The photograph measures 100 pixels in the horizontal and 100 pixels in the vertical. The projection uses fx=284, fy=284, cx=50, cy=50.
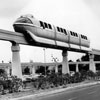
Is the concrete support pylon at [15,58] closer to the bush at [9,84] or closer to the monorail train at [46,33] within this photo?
the monorail train at [46,33]

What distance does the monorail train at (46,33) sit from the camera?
29.9 m

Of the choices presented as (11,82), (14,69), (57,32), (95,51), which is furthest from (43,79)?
(95,51)

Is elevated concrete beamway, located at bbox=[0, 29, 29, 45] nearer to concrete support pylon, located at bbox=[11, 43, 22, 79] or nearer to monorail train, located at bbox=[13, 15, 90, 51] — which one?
concrete support pylon, located at bbox=[11, 43, 22, 79]

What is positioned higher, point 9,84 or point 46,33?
point 46,33

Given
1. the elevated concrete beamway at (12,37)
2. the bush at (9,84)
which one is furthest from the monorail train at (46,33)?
the bush at (9,84)

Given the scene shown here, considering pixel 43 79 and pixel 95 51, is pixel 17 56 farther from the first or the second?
pixel 95 51

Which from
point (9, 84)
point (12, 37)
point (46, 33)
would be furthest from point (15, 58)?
point (46, 33)

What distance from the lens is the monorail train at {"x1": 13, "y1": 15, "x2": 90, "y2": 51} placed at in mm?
29938

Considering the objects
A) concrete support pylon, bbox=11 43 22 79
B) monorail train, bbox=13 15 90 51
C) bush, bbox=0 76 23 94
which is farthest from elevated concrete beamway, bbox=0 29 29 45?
bush, bbox=0 76 23 94

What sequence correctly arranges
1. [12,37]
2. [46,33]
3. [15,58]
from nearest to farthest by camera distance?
[12,37] < [15,58] < [46,33]

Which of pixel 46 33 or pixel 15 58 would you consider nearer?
pixel 15 58

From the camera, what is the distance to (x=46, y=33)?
32.4 m

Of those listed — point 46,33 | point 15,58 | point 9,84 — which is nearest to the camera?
point 9,84

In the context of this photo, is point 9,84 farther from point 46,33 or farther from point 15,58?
point 46,33
